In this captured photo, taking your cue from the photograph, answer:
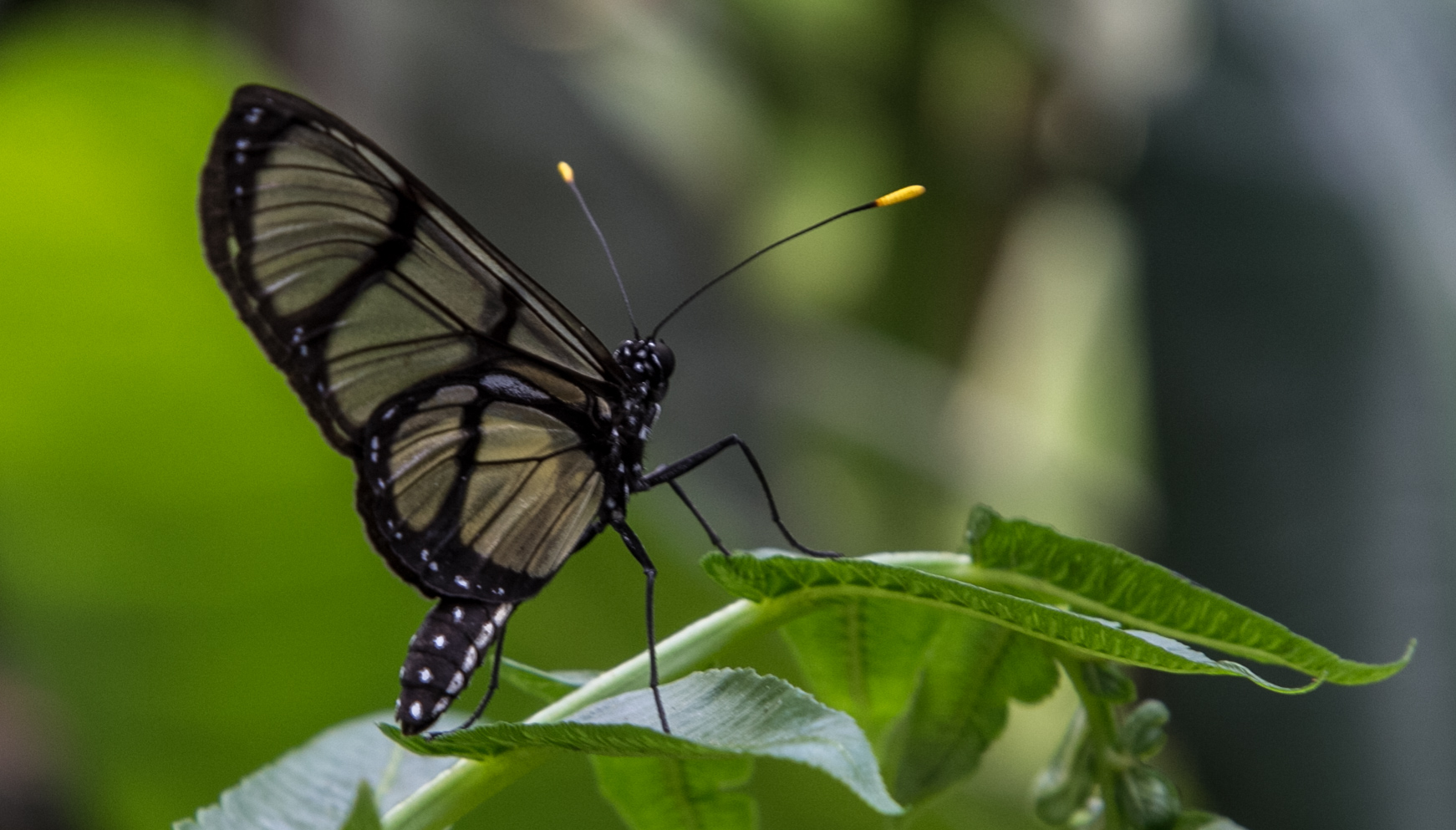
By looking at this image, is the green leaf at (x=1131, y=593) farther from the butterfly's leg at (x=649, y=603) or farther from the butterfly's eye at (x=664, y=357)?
the butterfly's eye at (x=664, y=357)

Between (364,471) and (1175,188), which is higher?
(1175,188)

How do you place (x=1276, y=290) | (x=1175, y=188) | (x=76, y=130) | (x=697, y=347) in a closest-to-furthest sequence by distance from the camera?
(x=76, y=130)
(x=1276, y=290)
(x=1175, y=188)
(x=697, y=347)

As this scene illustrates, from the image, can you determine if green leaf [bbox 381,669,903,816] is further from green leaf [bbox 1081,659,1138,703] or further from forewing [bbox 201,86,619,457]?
forewing [bbox 201,86,619,457]

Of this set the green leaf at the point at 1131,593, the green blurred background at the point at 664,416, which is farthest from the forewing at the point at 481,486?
the green blurred background at the point at 664,416

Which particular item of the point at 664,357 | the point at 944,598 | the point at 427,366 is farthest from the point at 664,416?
the point at 944,598

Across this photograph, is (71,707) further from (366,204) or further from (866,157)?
(866,157)

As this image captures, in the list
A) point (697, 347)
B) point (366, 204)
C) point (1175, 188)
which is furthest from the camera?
point (697, 347)

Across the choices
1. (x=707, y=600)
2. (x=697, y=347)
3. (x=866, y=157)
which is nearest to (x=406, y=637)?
(x=707, y=600)
